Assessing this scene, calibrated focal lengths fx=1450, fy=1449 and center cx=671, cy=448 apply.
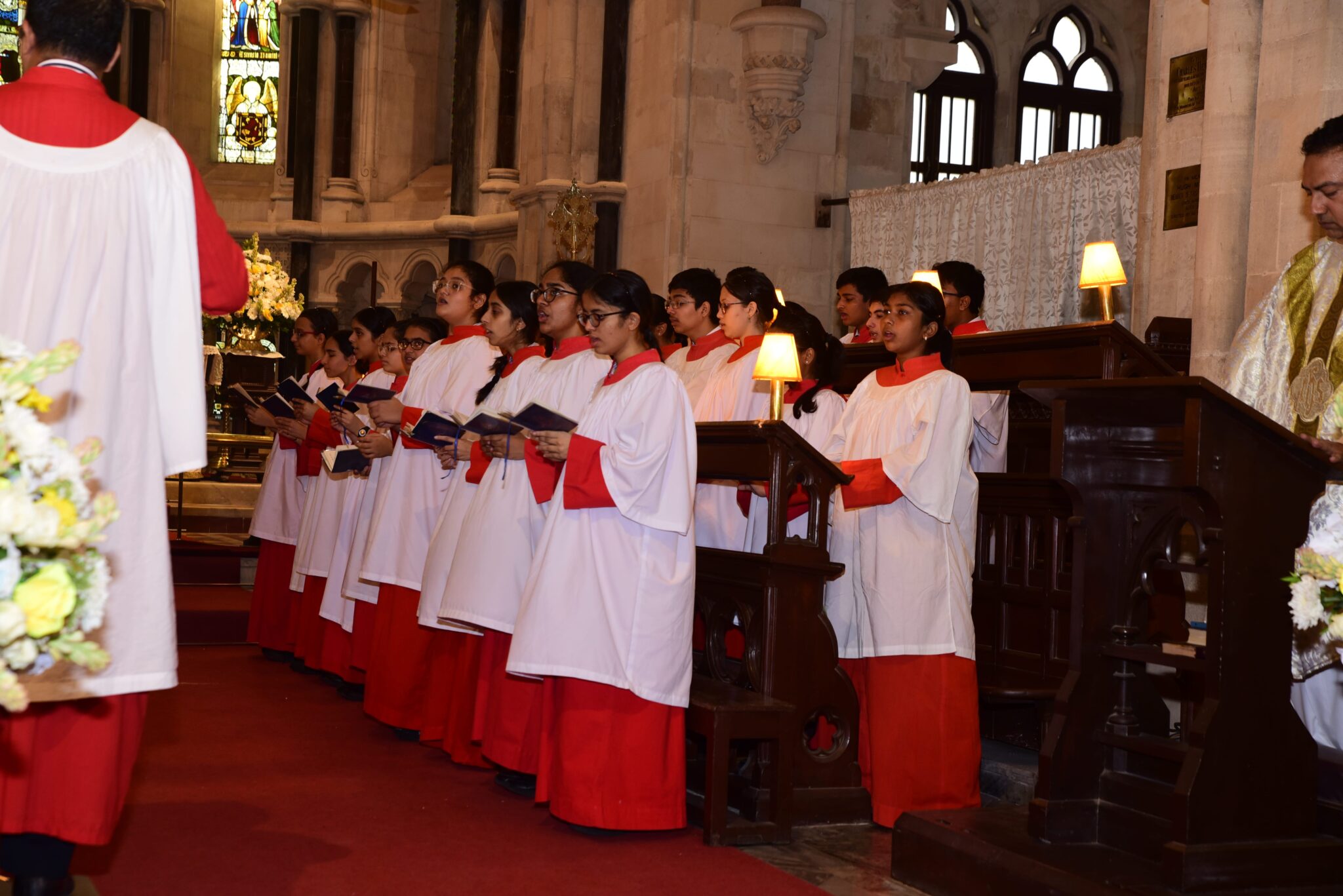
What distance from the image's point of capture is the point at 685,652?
470 centimetres

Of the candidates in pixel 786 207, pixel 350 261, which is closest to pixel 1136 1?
pixel 786 207

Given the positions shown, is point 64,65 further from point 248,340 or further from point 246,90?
point 246,90

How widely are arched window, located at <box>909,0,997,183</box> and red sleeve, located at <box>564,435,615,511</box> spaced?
10.0m

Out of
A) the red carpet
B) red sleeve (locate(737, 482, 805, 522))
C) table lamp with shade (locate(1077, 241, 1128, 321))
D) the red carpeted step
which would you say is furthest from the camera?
the red carpeted step

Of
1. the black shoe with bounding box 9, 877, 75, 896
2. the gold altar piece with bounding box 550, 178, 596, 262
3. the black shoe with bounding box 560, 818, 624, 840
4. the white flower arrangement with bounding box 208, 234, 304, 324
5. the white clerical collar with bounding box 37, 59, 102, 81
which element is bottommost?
the black shoe with bounding box 560, 818, 624, 840

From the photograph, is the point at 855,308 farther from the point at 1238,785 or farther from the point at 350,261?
the point at 350,261

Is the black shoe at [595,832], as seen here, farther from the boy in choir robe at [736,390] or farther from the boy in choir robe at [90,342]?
the boy in choir robe at [90,342]

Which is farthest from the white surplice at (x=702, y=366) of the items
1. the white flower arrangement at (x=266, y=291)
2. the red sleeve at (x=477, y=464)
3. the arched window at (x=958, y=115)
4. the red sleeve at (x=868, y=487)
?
the arched window at (x=958, y=115)

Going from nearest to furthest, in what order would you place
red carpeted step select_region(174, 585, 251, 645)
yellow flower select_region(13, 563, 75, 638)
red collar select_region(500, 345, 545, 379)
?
yellow flower select_region(13, 563, 75, 638) → red collar select_region(500, 345, 545, 379) → red carpeted step select_region(174, 585, 251, 645)

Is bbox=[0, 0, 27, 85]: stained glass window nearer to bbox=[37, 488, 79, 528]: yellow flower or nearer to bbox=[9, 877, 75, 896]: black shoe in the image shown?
bbox=[9, 877, 75, 896]: black shoe

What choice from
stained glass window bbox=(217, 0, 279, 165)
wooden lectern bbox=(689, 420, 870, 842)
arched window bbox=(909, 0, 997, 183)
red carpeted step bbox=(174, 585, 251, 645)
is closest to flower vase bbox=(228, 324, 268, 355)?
stained glass window bbox=(217, 0, 279, 165)

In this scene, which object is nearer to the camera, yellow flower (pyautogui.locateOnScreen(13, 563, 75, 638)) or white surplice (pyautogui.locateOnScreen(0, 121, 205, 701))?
yellow flower (pyautogui.locateOnScreen(13, 563, 75, 638))

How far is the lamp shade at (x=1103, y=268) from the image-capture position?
5.74 meters

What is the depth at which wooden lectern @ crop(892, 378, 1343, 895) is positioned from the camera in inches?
133
